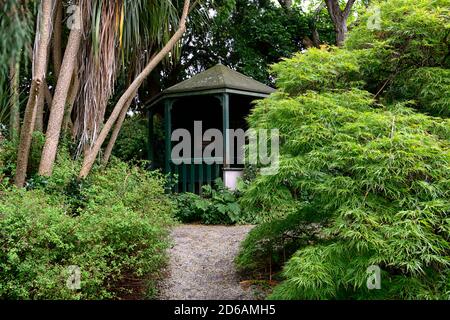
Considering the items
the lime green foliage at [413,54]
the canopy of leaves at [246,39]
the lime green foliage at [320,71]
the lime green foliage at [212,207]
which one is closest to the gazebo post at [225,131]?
the lime green foliage at [212,207]

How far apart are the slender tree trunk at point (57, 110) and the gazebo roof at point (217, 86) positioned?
3.05 m

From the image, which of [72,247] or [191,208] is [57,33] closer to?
[191,208]

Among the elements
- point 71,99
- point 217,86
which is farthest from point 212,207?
point 71,99

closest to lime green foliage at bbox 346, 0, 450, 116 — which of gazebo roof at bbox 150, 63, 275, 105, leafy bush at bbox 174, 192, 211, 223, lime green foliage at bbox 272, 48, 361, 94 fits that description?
lime green foliage at bbox 272, 48, 361, 94

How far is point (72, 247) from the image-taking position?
→ 364 centimetres

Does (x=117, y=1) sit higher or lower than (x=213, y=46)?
lower

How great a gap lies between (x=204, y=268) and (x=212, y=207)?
108 inches

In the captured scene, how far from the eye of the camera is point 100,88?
269 inches

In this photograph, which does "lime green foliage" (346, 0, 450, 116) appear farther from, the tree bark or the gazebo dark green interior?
the tree bark

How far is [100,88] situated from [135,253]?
3.59 meters

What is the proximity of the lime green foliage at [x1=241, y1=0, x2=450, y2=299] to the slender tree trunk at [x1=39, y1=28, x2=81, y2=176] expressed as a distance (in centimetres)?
310

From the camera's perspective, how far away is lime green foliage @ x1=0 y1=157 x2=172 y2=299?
11.1ft

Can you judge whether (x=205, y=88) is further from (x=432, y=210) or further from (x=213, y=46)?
(x=432, y=210)
